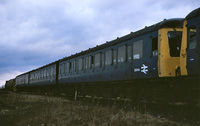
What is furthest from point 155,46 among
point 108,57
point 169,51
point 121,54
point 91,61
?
point 91,61

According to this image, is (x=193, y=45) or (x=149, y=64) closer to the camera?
(x=193, y=45)

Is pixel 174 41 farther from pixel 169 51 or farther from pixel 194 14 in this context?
pixel 194 14

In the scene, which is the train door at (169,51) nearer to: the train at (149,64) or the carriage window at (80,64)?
the train at (149,64)

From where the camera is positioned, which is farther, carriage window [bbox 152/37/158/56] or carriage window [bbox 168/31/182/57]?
carriage window [bbox 152/37/158/56]

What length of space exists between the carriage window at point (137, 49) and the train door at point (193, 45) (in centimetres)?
324

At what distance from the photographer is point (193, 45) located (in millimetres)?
8312

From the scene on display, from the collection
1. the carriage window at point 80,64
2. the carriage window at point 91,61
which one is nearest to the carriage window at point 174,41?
the carriage window at point 91,61

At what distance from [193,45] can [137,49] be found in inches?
155

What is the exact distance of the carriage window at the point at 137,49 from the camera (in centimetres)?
1162

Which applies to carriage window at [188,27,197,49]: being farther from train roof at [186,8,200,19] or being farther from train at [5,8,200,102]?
train roof at [186,8,200,19]

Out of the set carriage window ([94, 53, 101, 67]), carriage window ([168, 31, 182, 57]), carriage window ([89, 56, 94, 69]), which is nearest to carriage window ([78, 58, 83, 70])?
carriage window ([89, 56, 94, 69])

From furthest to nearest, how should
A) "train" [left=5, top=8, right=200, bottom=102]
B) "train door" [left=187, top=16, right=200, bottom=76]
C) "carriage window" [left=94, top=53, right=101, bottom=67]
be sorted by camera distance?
"carriage window" [left=94, top=53, right=101, bottom=67], "train" [left=5, top=8, right=200, bottom=102], "train door" [left=187, top=16, right=200, bottom=76]

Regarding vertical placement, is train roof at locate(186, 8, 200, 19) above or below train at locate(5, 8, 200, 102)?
above

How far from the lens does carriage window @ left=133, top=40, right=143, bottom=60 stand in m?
11.6
